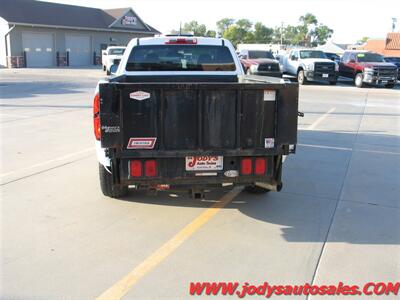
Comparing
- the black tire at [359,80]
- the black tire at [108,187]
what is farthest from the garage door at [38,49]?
the black tire at [108,187]

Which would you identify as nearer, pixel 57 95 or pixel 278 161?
pixel 278 161

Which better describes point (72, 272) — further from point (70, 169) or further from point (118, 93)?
point (70, 169)

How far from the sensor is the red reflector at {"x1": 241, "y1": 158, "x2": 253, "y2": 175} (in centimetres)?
455

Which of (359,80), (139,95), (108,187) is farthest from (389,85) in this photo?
(139,95)

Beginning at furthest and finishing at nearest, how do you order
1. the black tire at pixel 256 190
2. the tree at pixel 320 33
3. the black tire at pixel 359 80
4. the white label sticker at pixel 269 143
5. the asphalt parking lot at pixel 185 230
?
the tree at pixel 320 33 → the black tire at pixel 359 80 → the black tire at pixel 256 190 → the white label sticker at pixel 269 143 → the asphalt parking lot at pixel 185 230

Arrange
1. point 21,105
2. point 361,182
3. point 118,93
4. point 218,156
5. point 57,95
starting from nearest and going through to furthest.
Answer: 1. point 118,93
2. point 218,156
3. point 361,182
4. point 21,105
5. point 57,95

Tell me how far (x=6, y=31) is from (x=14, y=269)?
38.5m

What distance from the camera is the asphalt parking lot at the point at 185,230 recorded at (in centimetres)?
370

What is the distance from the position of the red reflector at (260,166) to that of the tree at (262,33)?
4446 inches

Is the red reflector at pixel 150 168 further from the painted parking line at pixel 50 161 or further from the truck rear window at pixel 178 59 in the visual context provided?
the painted parking line at pixel 50 161

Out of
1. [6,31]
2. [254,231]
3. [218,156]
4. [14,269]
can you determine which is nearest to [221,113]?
[218,156]

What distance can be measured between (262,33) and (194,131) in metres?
120

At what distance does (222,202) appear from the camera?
5.53 metres

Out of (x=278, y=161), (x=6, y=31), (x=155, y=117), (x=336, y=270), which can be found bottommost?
(x=336, y=270)
